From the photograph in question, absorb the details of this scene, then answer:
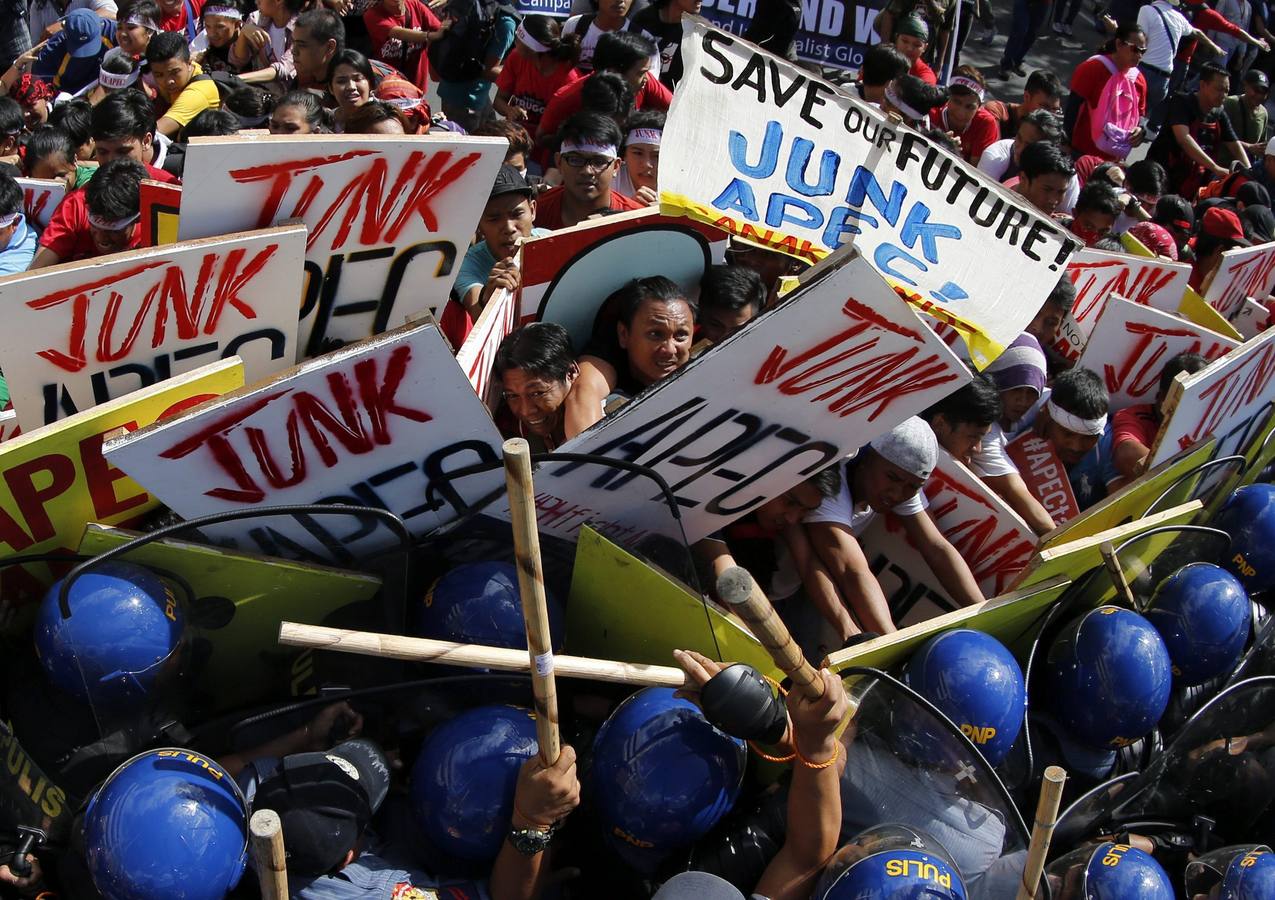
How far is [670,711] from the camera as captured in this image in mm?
2740

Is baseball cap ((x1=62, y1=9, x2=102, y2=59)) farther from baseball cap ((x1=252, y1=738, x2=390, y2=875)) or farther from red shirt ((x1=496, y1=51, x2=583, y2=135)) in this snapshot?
baseball cap ((x1=252, y1=738, x2=390, y2=875))

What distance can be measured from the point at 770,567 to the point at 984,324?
1.06 metres

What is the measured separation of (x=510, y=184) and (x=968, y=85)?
5.03 m

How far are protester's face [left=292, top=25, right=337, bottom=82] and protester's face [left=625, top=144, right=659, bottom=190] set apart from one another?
6.44 feet

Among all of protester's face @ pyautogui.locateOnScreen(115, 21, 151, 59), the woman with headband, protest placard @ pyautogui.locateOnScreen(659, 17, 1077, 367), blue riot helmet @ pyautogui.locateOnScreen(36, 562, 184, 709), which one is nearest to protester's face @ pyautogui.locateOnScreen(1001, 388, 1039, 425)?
protest placard @ pyautogui.locateOnScreen(659, 17, 1077, 367)

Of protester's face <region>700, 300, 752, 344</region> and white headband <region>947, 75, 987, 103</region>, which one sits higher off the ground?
protester's face <region>700, 300, 752, 344</region>

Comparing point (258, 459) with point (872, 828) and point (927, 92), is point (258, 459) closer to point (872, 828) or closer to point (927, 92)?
point (872, 828)

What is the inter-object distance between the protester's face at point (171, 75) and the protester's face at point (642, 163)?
9.24 feet

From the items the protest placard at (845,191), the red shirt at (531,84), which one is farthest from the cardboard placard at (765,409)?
the red shirt at (531,84)

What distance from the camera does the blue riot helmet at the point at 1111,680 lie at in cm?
338

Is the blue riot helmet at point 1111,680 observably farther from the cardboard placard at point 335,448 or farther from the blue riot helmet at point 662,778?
the cardboard placard at point 335,448

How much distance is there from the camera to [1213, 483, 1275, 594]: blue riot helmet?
4375 millimetres

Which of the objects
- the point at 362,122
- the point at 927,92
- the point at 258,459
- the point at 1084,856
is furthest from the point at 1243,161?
the point at 258,459

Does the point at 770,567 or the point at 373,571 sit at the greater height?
the point at 373,571
